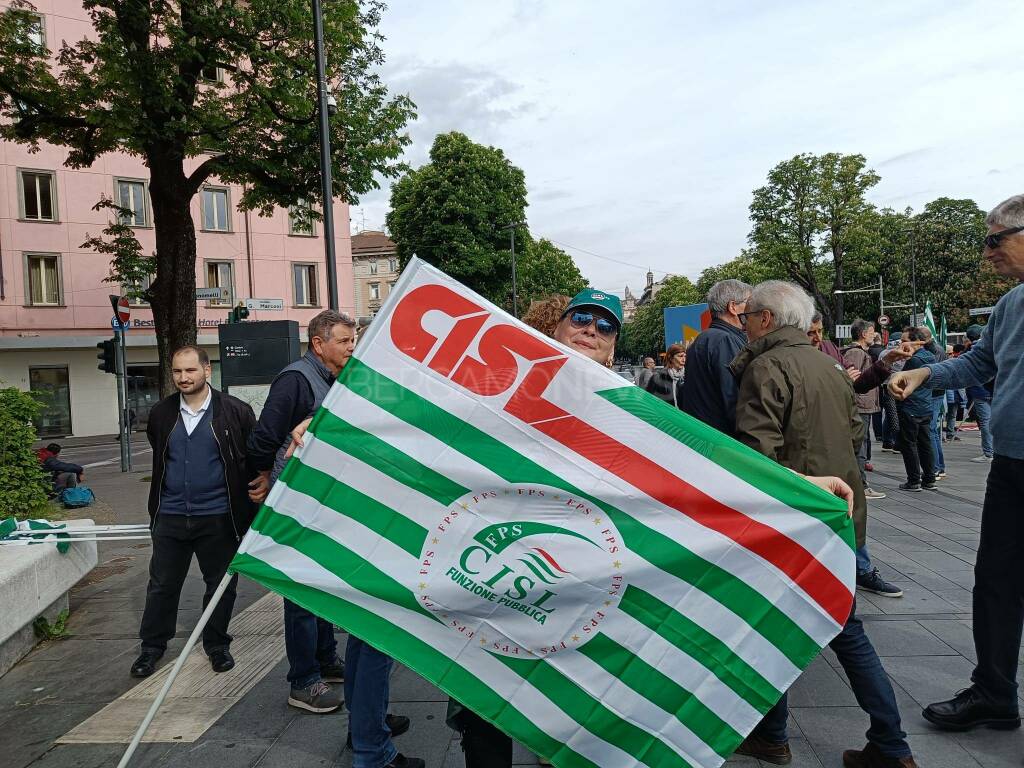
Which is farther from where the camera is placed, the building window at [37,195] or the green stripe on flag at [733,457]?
the building window at [37,195]

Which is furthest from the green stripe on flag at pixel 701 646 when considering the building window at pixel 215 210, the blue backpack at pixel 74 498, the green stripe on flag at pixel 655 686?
the building window at pixel 215 210

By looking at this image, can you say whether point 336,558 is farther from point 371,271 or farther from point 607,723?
point 371,271

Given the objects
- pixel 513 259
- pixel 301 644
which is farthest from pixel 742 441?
pixel 513 259

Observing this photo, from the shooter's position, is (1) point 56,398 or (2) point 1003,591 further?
(1) point 56,398

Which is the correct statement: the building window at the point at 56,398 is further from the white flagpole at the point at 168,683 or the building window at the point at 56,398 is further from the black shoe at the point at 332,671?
the white flagpole at the point at 168,683

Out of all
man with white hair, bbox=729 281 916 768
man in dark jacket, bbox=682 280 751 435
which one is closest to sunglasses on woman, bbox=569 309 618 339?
man with white hair, bbox=729 281 916 768

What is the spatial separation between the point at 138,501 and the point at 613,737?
11.5 meters

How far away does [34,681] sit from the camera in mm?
4336

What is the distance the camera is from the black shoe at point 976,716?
10.9 ft

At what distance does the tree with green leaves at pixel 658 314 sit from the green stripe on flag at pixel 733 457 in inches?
3259

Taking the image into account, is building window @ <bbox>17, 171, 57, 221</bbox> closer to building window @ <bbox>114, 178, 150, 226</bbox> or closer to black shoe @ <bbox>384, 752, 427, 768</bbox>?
building window @ <bbox>114, 178, 150, 226</bbox>

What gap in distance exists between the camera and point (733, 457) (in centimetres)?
249

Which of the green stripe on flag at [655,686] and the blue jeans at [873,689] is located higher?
the green stripe on flag at [655,686]

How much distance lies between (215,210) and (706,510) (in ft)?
107
